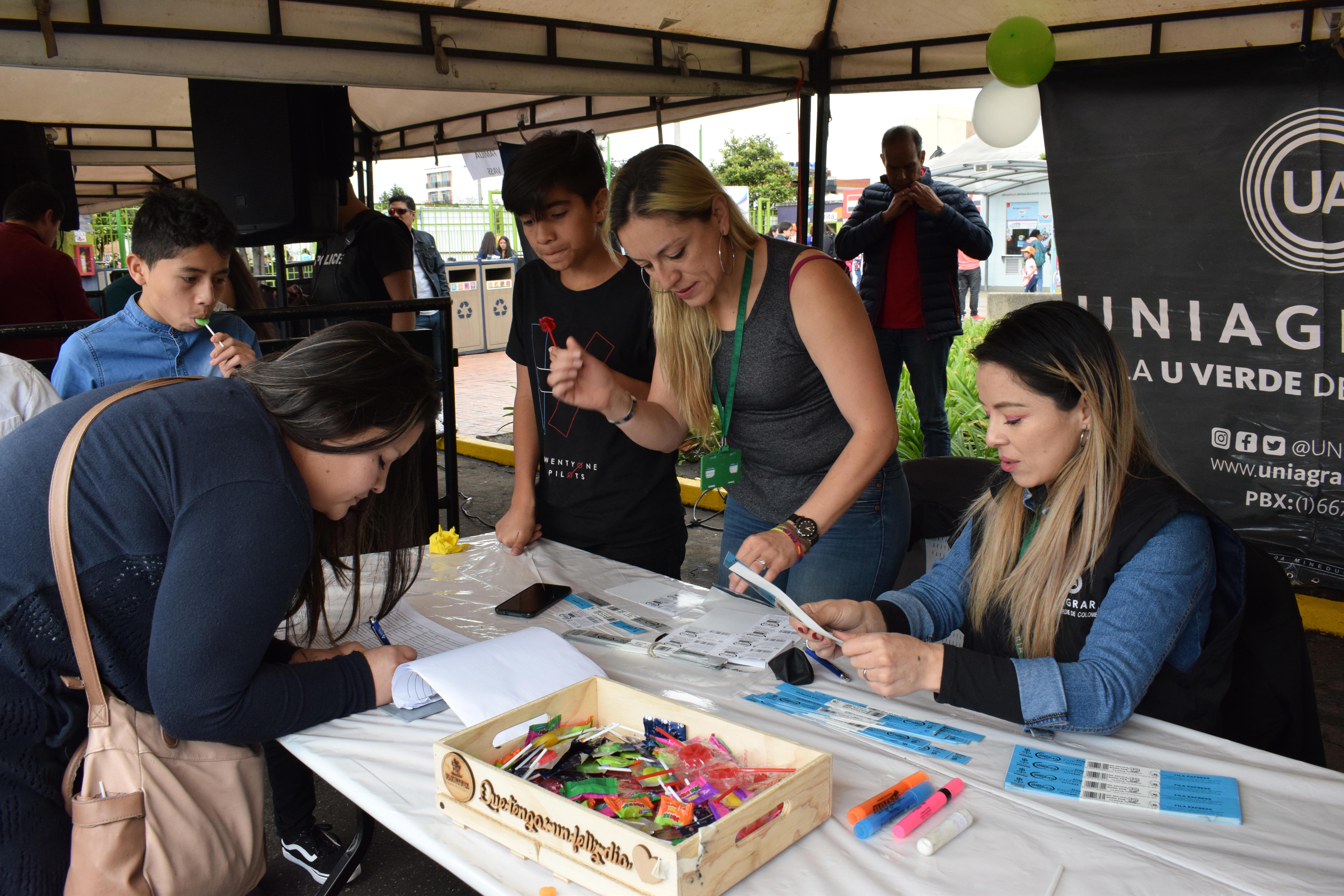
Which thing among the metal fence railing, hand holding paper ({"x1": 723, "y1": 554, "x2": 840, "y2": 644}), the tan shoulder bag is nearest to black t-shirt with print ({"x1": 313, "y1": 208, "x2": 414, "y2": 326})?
the tan shoulder bag

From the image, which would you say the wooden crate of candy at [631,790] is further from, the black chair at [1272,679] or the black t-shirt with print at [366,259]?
the black t-shirt with print at [366,259]

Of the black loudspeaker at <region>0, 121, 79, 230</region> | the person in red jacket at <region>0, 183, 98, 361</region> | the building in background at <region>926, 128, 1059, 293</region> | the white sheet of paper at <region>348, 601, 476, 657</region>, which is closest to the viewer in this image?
the white sheet of paper at <region>348, 601, 476, 657</region>

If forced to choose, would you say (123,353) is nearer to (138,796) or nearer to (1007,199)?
(138,796)

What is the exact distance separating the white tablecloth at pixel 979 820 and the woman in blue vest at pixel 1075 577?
8 cm

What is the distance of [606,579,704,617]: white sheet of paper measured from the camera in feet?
6.00

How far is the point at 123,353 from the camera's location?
226cm

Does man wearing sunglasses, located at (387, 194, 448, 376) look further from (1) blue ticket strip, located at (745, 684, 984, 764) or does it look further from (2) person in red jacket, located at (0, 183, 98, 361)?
(1) blue ticket strip, located at (745, 684, 984, 764)

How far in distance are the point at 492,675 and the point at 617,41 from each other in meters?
3.22

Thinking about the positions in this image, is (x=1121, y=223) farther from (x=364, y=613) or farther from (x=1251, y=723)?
(x=364, y=613)

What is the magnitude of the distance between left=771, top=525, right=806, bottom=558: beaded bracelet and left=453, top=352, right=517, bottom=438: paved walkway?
443 cm

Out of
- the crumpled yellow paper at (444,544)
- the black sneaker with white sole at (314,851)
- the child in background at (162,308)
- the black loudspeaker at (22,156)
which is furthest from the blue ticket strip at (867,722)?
the black loudspeaker at (22,156)

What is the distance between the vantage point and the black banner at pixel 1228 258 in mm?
3201

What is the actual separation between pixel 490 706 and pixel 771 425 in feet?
2.86

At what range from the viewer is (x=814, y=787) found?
40.4 inches
